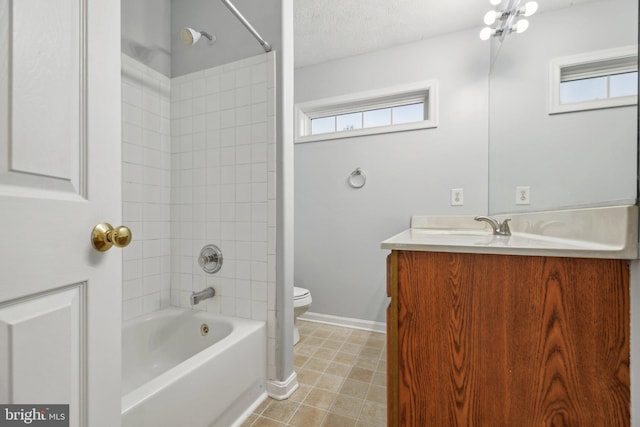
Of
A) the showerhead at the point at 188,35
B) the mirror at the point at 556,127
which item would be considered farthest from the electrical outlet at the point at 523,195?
the showerhead at the point at 188,35

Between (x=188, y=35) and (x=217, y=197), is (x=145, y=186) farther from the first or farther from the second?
(x=188, y=35)

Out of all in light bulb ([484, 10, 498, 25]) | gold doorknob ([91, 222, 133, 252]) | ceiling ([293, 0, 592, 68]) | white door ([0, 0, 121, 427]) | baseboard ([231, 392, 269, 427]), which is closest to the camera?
white door ([0, 0, 121, 427])

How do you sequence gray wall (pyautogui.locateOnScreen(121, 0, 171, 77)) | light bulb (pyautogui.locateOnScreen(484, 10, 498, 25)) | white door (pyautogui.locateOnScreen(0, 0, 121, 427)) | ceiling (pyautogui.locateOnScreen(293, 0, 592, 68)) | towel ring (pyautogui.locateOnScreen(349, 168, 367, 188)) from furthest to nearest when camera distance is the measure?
towel ring (pyautogui.locateOnScreen(349, 168, 367, 188)) → ceiling (pyautogui.locateOnScreen(293, 0, 592, 68)) → light bulb (pyautogui.locateOnScreen(484, 10, 498, 25)) → gray wall (pyautogui.locateOnScreen(121, 0, 171, 77)) → white door (pyautogui.locateOnScreen(0, 0, 121, 427))

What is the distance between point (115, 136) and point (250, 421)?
129 centimetres

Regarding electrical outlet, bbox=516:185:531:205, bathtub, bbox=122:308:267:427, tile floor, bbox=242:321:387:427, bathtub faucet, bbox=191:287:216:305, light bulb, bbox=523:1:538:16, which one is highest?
light bulb, bbox=523:1:538:16

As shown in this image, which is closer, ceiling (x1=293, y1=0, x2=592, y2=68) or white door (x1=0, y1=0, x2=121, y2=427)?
white door (x1=0, y1=0, x2=121, y2=427)

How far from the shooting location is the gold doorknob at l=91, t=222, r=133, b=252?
547mm

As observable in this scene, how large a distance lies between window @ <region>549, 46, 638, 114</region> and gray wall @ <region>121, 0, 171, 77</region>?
206cm

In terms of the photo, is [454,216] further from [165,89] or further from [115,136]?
[165,89]

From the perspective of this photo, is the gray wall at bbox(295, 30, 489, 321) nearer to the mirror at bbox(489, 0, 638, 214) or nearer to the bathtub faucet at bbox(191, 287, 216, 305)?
the mirror at bbox(489, 0, 638, 214)

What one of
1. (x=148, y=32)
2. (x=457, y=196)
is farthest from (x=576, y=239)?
(x=148, y=32)

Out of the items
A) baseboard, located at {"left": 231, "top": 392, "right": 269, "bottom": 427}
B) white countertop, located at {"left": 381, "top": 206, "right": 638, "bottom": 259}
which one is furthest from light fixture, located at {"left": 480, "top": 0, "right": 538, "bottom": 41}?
baseboard, located at {"left": 231, "top": 392, "right": 269, "bottom": 427}

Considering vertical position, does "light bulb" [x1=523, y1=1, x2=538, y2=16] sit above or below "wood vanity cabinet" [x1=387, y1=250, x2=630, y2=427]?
above

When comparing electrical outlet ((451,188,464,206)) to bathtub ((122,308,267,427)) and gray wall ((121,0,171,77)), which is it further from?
gray wall ((121,0,171,77))
